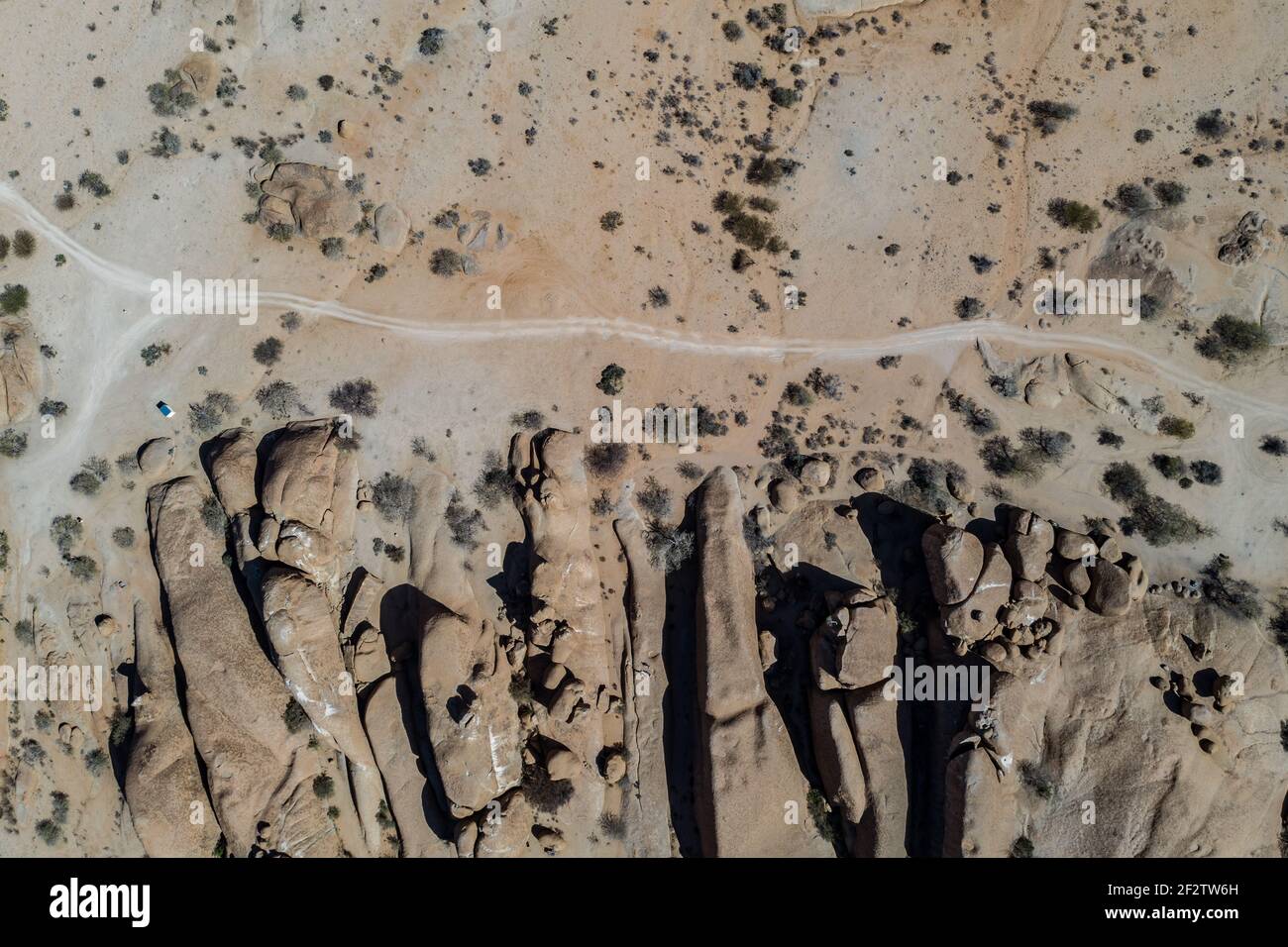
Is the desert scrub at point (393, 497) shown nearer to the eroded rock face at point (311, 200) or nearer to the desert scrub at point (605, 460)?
the desert scrub at point (605, 460)

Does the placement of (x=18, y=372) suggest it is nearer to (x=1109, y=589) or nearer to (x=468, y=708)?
(x=468, y=708)

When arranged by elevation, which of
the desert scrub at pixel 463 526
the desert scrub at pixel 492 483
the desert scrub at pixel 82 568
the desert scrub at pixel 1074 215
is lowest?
the desert scrub at pixel 82 568

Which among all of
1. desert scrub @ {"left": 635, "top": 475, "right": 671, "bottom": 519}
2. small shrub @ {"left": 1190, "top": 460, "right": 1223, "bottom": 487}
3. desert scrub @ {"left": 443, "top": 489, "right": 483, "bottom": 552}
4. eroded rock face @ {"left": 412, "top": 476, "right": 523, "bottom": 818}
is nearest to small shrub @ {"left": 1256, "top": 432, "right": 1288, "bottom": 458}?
small shrub @ {"left": 1190, "top": 460, "right": 1223, "bottom": 487}

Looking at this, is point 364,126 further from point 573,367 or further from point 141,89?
point 573,367

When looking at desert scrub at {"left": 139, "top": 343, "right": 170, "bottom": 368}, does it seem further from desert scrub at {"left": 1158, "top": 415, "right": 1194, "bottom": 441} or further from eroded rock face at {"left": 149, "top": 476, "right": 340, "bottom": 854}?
desert scrub at {"left": 1158, "top": 415, "right": 1194, "bottom": 441}

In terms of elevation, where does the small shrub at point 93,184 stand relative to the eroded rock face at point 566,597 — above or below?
above

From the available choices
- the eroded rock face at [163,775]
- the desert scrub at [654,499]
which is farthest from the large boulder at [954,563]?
the eroded rock face at [163,775]
